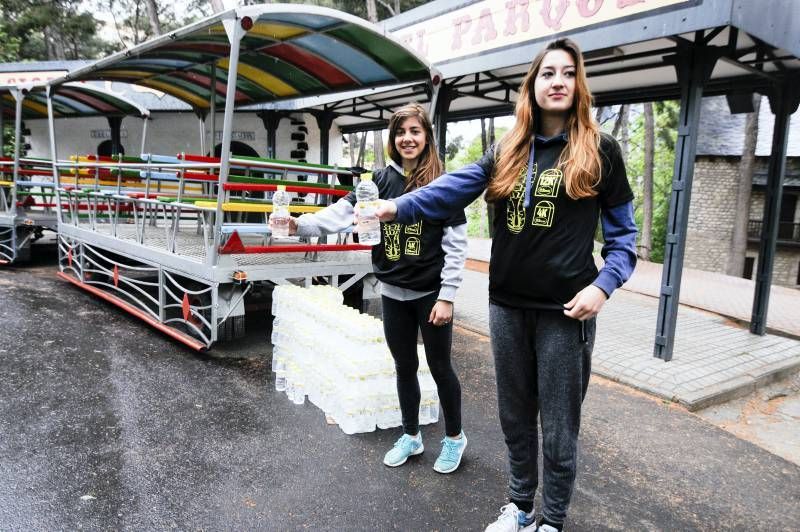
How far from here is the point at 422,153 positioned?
293 cm

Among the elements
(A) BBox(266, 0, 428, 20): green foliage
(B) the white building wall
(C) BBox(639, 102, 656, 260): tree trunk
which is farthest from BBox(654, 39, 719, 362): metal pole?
(A) BBox(266, 0, 428, 20): green foliage

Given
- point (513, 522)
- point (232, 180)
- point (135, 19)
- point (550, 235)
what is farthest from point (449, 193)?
point (135, 19)

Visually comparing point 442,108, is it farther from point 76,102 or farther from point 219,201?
point 76,102

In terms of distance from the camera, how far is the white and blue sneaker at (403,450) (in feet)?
10.1

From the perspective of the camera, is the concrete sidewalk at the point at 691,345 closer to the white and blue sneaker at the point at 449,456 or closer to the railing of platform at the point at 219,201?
the white and blue sneaker at the point at 449,456

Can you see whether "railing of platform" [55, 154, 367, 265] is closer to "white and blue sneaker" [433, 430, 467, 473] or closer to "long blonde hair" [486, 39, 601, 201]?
"white and blue sneaker" [433, 430, 467, 473]

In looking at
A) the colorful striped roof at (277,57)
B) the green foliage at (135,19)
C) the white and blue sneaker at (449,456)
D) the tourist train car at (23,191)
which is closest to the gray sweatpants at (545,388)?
the white and blue sneaker at (449,456)

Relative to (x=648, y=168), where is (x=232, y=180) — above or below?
below

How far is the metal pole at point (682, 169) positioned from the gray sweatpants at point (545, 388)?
12.2 feet

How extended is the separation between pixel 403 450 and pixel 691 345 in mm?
4622

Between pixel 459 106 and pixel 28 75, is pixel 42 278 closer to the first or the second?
pixel 459 106

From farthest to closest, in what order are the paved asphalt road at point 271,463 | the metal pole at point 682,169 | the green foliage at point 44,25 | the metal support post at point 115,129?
the green foliage at point 44,25, the metal support post at point 115,129, the metal pole at point 682,169, the paved asphalt road at point 271,463

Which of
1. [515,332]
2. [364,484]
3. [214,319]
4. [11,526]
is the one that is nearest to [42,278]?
[214,319]

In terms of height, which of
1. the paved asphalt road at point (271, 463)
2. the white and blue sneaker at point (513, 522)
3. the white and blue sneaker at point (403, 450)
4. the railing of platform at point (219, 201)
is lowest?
the paved asphalt road at point (271, 463)
